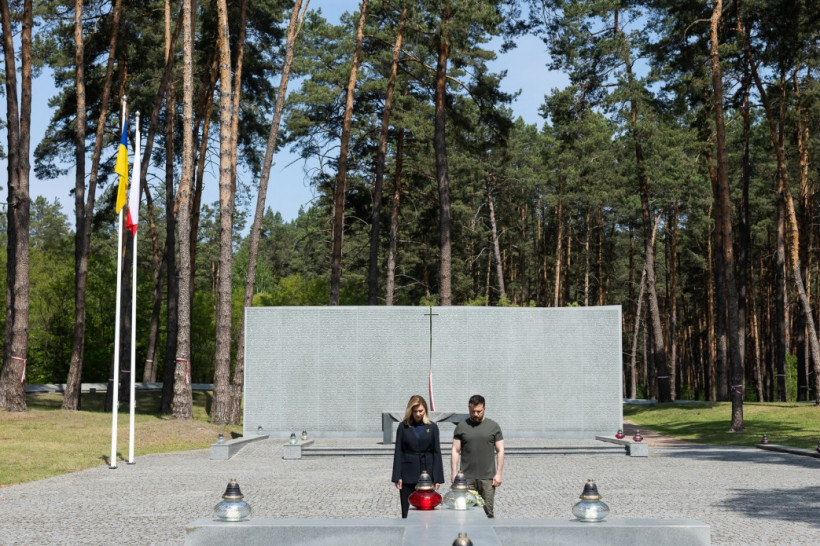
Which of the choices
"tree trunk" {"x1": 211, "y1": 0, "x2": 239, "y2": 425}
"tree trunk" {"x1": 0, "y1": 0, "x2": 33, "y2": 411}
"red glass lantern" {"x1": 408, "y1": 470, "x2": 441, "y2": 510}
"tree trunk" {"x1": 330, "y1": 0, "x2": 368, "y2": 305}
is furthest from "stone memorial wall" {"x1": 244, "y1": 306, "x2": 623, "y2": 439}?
"red glass lantern" {"x1": 408, "y1": 470, "x2": 441, "y2": 510}

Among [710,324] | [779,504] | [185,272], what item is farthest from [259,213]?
[710,324]

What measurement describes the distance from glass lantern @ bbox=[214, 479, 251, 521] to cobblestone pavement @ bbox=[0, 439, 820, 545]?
159 inches

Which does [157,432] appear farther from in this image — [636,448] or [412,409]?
Answer: [412,409]

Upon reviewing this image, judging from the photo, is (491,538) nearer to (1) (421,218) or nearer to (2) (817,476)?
(2) (817,476)

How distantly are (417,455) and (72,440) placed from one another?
16196 millimetres

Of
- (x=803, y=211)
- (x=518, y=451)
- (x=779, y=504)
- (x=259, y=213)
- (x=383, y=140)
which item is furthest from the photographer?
(x=803, y=211)

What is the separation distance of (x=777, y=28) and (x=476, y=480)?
2809 cm

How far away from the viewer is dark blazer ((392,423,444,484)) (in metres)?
8.39

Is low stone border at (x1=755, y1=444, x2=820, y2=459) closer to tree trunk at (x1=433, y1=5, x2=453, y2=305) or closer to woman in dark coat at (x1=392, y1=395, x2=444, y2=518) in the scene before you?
tree trunk at (x1=433, y1=5, x2=453, y2=305)

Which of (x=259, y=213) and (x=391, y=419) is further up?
(x=259, y=213)

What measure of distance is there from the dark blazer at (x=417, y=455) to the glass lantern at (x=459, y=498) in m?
1.75

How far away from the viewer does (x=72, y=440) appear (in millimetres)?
22219

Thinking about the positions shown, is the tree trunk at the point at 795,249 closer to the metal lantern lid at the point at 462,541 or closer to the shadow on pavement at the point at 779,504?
the shadow on pavement at the point at 779,504

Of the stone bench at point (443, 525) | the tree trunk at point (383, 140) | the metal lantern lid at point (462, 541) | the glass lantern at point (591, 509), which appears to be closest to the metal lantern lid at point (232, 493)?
the stone bench at point (443, 525)
